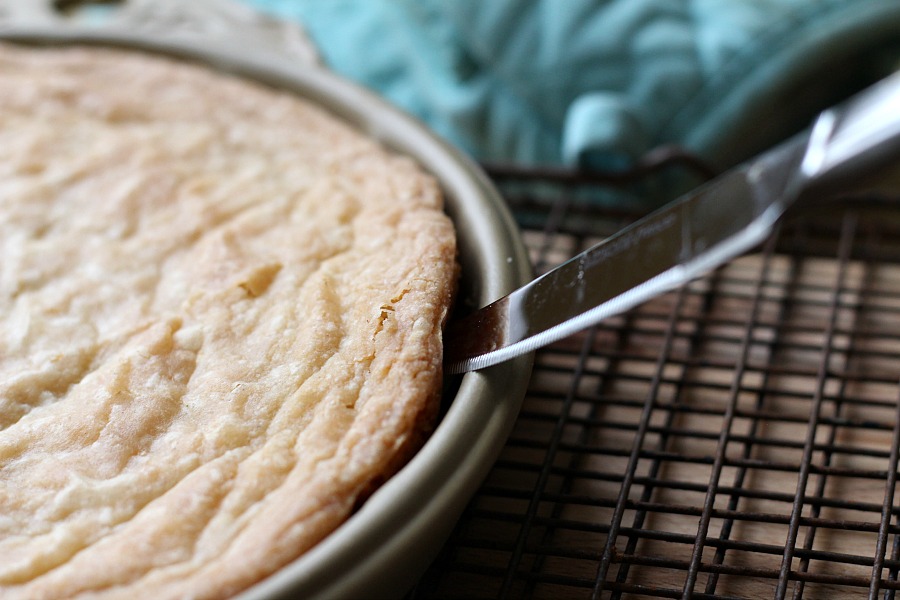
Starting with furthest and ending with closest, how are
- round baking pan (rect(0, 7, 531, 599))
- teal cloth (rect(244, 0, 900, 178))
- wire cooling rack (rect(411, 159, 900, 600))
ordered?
teal cloth (rect(244, 0, 900, 178)), wire cooling rack (rect(411, 159, 900, 600)), round baking pan (rect(0, 7, 531, 599))

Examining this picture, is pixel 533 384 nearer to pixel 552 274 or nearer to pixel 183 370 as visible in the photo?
pixel 552 274

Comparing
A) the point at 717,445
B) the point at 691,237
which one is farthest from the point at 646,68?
the point at 691,237

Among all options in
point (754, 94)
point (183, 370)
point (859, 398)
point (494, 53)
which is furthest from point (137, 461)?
point (754, 94)

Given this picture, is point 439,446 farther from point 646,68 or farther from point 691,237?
point 646,68

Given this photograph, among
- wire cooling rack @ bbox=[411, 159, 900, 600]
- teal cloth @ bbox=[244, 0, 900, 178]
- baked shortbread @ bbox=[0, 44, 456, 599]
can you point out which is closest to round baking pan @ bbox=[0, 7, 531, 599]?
baked shortbread @ bbox=[0, 44, 456, 599]

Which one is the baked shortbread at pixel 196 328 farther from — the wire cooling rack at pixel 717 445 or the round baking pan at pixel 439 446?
the wire cooling rack at pixel 717 445

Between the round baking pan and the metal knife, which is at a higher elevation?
the metal knife

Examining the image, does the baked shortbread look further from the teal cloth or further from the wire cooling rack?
the teal cloth
